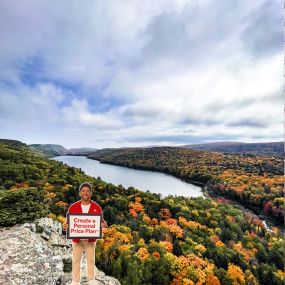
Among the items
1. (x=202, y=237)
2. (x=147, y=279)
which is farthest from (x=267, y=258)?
(x=147, y=279)

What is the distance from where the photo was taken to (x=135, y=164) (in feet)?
500

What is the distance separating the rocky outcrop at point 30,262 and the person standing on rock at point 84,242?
3.68ft

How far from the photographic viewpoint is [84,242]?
7.11m

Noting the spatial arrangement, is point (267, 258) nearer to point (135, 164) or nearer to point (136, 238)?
point (136, 238)

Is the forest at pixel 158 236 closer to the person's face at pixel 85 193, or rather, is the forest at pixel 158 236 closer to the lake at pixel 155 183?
the person's face at pixel 85 193

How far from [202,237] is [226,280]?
11.0 metres

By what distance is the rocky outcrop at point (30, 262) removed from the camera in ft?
25.6

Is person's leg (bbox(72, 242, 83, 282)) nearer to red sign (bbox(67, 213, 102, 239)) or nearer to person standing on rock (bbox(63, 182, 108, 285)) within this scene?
person standing on rock (bbox(63, 182, 108, 285))

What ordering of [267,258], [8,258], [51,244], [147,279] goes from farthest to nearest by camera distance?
[267,258], [147,279], [51,244], [8,258]

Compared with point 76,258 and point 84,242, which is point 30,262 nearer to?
point 76,258

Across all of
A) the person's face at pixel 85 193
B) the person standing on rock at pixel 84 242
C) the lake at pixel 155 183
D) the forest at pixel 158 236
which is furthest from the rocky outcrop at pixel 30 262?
the lake at pixel 155 183

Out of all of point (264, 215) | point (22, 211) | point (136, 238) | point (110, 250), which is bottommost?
point (264, 215)

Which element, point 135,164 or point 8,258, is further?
point 135,164

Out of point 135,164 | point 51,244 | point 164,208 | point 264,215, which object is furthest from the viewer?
point 135,164
